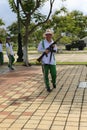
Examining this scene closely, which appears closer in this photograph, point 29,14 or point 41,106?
point 41,106

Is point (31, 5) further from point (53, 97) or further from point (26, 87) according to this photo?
point (53, 97)

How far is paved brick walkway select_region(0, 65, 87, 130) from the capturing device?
669 centimetres

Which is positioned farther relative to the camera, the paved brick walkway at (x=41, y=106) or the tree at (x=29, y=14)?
the tree at (x=29, y=14)

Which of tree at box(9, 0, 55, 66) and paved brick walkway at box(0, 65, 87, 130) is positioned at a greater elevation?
tree at box(9, 0, 55, 66)

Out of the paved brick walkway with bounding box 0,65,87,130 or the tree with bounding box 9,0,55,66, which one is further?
the tree with bounding box 9,0,55,66

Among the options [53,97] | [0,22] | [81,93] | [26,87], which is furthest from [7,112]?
[0,22]

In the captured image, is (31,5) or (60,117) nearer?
(60,117)

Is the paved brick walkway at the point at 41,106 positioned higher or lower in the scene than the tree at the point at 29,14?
lower

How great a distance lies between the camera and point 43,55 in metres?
10.4

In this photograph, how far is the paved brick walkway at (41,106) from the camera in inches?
264

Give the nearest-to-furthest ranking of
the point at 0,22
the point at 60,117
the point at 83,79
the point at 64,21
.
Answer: the point at 60,117 < the point at 83,79 < the point at 64,21 < the point at 0,22

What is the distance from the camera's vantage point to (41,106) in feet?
27.1

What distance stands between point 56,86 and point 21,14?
35.4 ft

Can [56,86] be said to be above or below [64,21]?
below
